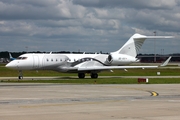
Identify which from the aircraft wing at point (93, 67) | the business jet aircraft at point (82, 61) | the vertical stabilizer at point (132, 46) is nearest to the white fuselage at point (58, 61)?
the business jet aircraft at point (82, 61)

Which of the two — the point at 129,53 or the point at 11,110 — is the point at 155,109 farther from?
the point at 129,53

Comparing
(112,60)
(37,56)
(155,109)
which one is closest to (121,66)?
(112,60)

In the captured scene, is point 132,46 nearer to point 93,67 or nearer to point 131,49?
point 131,49

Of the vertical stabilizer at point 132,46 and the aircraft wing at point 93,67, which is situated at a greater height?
the vertical stabilizer at point 132,46

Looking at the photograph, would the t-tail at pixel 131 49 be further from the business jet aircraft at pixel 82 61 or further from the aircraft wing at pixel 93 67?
the aircraft wing at pixel 93 67

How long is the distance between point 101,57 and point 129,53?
4.70m

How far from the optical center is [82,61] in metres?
59.6

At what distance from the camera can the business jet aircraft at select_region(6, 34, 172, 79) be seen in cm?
5622

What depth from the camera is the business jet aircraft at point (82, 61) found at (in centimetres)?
5622

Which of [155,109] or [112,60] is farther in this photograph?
[112,60]

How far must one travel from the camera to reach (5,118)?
15836mm

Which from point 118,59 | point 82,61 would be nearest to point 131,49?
point 118,59

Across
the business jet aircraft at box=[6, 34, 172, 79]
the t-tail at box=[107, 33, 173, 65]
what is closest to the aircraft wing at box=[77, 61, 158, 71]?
the business jet aircraft at box=[6, 34, 172, 79]

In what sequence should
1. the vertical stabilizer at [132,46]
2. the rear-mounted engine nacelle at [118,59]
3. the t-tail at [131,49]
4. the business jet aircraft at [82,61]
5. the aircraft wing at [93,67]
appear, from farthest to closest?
the vertical stabilizer at [132,46] → the t-tail at [131,49] → the rear-mounted engine nacelle at [118,59] → the aircraft wing at [93,67] → the business jet aircraft at [82,61]
